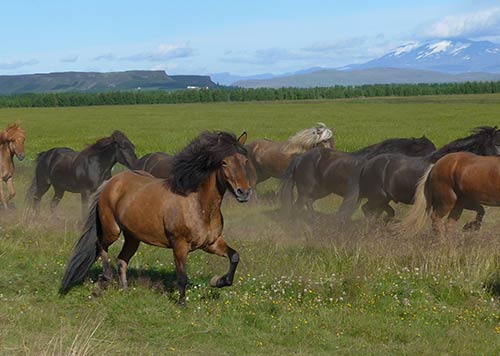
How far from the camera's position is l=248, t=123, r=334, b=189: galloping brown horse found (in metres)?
17.0

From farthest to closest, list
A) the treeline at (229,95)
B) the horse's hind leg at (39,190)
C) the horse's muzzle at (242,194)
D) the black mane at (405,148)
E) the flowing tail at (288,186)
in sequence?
the treeline at (229,95) → the horse's hind leg at (39,190) → the flowing tail at (288,186) → the black mane at (405,148) → the horse's muzzle at (242,194)

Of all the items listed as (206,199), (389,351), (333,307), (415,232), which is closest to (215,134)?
(206,199)

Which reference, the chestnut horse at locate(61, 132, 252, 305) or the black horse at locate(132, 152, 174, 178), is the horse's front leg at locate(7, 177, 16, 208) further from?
the chestnut horse at locate(61, 132, 252, 305)

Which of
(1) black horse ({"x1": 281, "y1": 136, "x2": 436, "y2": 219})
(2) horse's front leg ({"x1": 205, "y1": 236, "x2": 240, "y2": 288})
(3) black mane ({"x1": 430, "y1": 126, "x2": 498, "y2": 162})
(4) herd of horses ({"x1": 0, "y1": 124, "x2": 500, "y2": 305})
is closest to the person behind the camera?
(2) horse's front leg ({"x1": 205, "y1": 236, "x2": 240, "y2": 288})

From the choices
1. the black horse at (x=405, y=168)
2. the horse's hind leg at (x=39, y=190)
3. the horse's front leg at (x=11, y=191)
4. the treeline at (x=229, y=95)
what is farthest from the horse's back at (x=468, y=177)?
the treeline at (x=229, y=95)

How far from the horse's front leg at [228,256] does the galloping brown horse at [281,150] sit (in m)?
7.96

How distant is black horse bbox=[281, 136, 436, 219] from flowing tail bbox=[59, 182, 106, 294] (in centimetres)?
564

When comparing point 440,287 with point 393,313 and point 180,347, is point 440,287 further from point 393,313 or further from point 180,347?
point 180,347

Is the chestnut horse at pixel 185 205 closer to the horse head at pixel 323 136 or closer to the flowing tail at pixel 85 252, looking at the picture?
the flowing tail at pixel 85 252

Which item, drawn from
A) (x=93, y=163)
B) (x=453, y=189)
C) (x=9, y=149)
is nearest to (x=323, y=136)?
(x=93, y=163)

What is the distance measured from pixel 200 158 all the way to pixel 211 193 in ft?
1.39

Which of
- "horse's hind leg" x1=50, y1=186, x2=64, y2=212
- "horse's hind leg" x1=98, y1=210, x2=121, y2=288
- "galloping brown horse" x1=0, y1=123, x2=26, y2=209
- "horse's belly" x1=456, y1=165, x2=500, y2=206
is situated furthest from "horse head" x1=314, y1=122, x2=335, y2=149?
"horse's hind leg" x1=98, y1=210, x2=121, y2=288

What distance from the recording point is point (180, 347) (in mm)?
6977

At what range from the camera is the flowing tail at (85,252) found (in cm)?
898
